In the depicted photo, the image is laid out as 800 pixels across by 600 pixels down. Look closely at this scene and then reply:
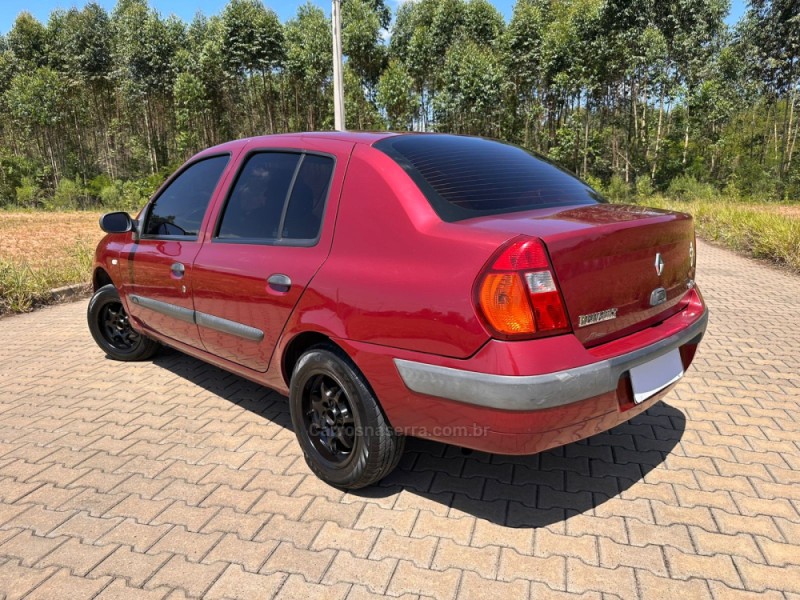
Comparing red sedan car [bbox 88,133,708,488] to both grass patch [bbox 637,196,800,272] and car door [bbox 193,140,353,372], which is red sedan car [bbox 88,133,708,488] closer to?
car door [bbox 193,140,353,372]

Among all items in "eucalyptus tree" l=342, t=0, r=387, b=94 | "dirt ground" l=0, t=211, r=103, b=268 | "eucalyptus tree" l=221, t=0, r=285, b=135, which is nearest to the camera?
"dirt ground" l=0, t=211, r=103, b=268

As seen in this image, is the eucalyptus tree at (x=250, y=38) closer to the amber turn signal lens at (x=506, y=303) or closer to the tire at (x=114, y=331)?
the tire at (x=114, y=331)

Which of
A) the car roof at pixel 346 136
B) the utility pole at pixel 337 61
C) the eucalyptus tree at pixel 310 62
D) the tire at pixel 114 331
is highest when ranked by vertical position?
the eucalyptus tree at pixel 310 62

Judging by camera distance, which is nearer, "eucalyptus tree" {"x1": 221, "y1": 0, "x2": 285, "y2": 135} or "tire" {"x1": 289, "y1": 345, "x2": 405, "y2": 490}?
"tire" {"x1": 289, "y1": 345, "x2": 405, "y2": 490}

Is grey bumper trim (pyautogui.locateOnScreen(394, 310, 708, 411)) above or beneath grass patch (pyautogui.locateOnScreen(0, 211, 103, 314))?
above

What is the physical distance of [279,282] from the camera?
8.63ft

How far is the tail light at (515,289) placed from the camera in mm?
1901

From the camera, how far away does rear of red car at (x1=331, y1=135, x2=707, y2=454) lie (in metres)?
1.91

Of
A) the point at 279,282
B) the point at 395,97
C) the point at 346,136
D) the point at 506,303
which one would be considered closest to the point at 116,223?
the point at 279,282

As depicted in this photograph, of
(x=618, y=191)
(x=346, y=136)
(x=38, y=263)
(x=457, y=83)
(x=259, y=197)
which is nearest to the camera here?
(x=346, y=136)

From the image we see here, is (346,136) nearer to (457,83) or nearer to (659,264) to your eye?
(659,264)

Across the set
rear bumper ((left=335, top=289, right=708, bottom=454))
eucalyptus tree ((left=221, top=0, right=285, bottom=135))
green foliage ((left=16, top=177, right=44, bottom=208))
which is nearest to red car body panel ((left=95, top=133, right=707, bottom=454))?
rear bumper ((left=335, top=289, right=708, bottom=454))

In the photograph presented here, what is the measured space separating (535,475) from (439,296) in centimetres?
132

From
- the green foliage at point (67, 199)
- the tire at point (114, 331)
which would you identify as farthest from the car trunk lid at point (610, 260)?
the green foliage at point (67, 199)
